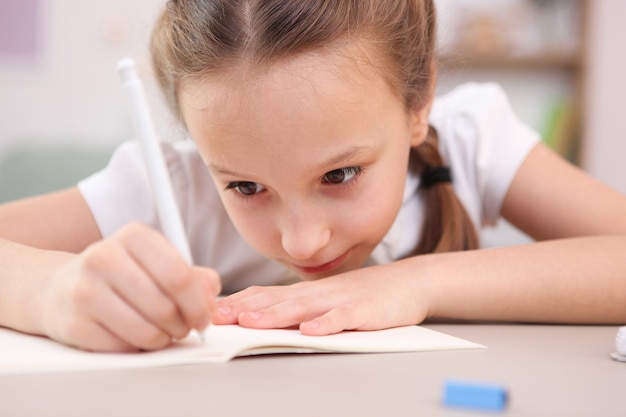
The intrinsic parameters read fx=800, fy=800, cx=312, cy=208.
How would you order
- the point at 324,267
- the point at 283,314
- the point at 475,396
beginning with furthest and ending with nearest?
1. the point at 324,267
2. the point at 283,314
3. the point at 475,396

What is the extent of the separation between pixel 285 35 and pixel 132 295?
1.12 feet

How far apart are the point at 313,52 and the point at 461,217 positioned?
413 mm

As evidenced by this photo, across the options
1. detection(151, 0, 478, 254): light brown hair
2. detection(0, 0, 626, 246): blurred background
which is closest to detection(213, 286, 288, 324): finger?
detection(151, 0, 478, 254): light brown hair

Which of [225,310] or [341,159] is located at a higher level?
[341,159]

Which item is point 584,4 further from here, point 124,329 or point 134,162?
point 124,329

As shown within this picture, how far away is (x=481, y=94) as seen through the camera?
123cm

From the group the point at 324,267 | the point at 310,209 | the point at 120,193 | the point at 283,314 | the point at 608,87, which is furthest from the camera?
the point at 608,87

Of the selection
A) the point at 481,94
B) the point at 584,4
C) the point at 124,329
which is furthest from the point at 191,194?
the point at 584,4

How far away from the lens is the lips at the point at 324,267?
0.88 m

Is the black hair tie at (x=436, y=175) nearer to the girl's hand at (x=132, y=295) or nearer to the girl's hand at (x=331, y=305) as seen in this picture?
the girl's hand at (x=331, y=305)

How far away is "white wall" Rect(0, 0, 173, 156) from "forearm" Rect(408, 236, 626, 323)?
6.59ft

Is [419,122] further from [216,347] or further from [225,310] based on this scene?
[216,347]

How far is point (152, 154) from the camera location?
0.50 meters

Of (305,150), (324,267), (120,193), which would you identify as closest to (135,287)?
(305,150)
